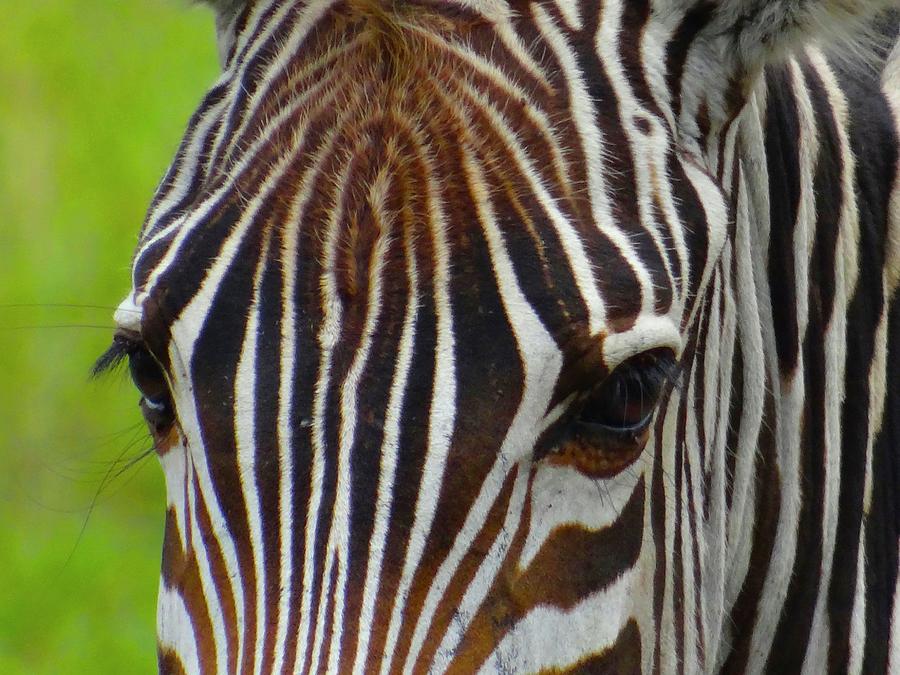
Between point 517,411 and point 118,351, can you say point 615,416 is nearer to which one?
point 517,411

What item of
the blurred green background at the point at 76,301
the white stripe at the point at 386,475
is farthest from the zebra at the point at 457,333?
the blurred green background at the point at 76,301

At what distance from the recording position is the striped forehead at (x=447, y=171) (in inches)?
109

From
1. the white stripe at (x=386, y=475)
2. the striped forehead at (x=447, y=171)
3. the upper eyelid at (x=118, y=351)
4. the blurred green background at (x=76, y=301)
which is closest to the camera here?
the white stripe at (x=386, y=475)

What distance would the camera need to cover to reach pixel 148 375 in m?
2.99

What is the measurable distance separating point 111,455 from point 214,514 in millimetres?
9367

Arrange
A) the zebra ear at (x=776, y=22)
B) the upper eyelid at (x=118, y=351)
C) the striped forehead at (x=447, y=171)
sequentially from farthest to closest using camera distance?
the zebra ear at (x=776, y=22) < the upper eyelid at (x=118, y=351) < the striped forehead at (x=447, y=171)

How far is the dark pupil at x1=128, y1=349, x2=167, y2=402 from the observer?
298 cm

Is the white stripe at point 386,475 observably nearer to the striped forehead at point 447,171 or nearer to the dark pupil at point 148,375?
the striped forehead at point 447,171

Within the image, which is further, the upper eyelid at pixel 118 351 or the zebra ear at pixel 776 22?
the zebra ear at pixel 776 22

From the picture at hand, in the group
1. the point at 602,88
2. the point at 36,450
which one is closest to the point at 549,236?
the point at 602,88

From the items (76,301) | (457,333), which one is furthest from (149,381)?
(76,301)

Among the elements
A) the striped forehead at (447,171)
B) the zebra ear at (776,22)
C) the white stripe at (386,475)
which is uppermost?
the zebra ear at (776,22)

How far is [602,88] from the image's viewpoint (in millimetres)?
2971

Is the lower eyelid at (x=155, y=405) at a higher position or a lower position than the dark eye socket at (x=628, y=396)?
→ lower
